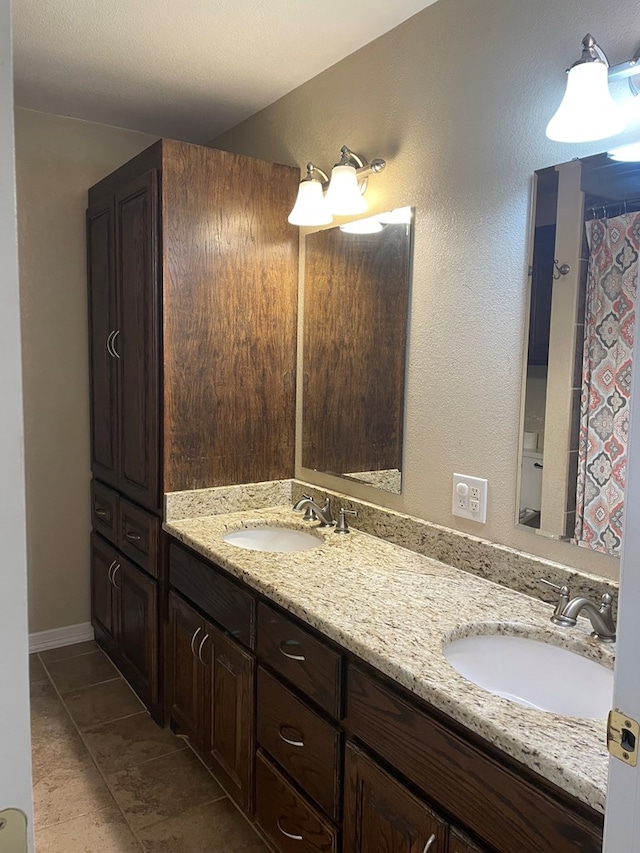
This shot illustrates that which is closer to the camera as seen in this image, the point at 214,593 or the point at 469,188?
the point at 469,188

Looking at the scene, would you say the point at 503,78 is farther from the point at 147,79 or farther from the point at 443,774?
the point at 443,774

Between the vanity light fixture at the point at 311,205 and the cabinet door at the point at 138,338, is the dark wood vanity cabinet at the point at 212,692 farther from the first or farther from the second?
the vanity light fixture at the point at 311,205

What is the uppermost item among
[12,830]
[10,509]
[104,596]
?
[10,509]

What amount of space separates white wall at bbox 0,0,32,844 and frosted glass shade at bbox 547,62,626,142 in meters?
1.26

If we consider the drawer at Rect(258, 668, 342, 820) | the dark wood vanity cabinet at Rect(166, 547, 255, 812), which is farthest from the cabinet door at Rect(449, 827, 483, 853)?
the dark wood vanity cabinet at Rect(166, 547, 255, 812)

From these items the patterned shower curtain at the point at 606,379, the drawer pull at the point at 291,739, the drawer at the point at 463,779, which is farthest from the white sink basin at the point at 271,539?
the patterned shower curtain at the point at 606,379

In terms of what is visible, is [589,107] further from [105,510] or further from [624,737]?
[105,510]

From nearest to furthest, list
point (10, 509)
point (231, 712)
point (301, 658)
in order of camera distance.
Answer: point (10, 509) < point (301, 658) < point (231, 712)

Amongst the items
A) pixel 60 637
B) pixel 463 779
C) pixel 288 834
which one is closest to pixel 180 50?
pixel 463 779

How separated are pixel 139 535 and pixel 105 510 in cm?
46

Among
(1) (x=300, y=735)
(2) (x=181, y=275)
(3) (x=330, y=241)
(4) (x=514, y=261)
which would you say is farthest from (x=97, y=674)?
(4) (x=514, y=261)

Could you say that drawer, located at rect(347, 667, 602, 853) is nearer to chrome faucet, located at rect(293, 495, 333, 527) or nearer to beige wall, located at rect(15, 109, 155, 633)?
chrome faucet, located at rect(293, 495, 333, 527)

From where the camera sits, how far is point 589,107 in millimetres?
1403

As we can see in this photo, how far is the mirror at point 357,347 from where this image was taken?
2.13 m
